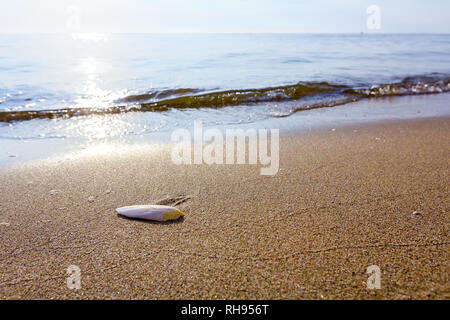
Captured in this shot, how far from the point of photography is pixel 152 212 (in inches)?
93.0

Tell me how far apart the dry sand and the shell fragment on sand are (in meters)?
0.07

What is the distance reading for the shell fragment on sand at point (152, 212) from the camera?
2337 millimetres

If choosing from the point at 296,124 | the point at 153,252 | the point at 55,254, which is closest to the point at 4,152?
the point at 55,254

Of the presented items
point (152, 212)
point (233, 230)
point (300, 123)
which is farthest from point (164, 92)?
point (233, 230)

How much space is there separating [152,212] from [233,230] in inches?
23.3

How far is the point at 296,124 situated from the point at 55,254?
4274mm

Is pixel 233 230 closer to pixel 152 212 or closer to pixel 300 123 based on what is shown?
pixel 152 212

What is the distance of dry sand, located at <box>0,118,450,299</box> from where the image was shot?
67.7 inches

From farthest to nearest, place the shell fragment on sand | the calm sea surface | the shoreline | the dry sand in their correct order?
the calm sea surface
the shoreline
the shell fragment on sand
the dry sand

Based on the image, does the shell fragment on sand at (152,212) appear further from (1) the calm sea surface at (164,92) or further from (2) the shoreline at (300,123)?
(1) the calm sea surface at (164,92)

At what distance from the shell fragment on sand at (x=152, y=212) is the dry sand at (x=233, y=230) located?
7 centimetres

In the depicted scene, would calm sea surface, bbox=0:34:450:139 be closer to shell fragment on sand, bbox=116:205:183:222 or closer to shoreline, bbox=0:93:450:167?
shoreline, bbox=0:93:450:167

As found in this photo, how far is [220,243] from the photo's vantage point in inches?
81.6

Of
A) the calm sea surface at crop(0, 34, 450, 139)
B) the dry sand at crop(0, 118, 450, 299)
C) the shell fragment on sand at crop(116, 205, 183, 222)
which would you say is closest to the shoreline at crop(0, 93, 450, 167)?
the calm sea surface at crop(0, 34, 450, 139)
